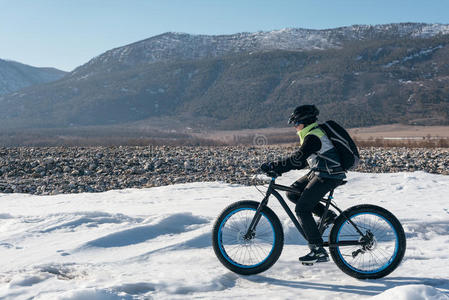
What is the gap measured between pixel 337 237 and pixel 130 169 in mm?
13101

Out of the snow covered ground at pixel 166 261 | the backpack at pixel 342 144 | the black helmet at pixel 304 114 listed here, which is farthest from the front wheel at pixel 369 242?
the black helmet at pixel 304 114

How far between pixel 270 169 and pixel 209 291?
1561 millimetres

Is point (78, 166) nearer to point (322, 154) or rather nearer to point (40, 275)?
point (40, 275)

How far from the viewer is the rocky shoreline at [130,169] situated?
14.2 m

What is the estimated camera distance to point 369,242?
15.7ft

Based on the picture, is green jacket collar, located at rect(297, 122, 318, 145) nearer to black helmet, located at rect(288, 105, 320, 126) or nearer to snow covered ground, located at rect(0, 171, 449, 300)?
black helmet, located at rect(288, 105, 320, 126)

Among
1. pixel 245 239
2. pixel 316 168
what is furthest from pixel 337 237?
pixel 245 239

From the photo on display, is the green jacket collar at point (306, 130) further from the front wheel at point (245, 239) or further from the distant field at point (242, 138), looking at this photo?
the distant field at point (242, 138)

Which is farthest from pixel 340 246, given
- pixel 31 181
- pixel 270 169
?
pixel 31 181

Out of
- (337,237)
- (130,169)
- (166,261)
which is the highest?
(337,237)

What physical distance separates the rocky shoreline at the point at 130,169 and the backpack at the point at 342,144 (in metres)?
9.34

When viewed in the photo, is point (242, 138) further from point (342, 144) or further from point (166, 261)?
point (342, 144)

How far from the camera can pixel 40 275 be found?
15.2 feet

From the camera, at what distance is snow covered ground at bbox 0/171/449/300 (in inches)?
169
